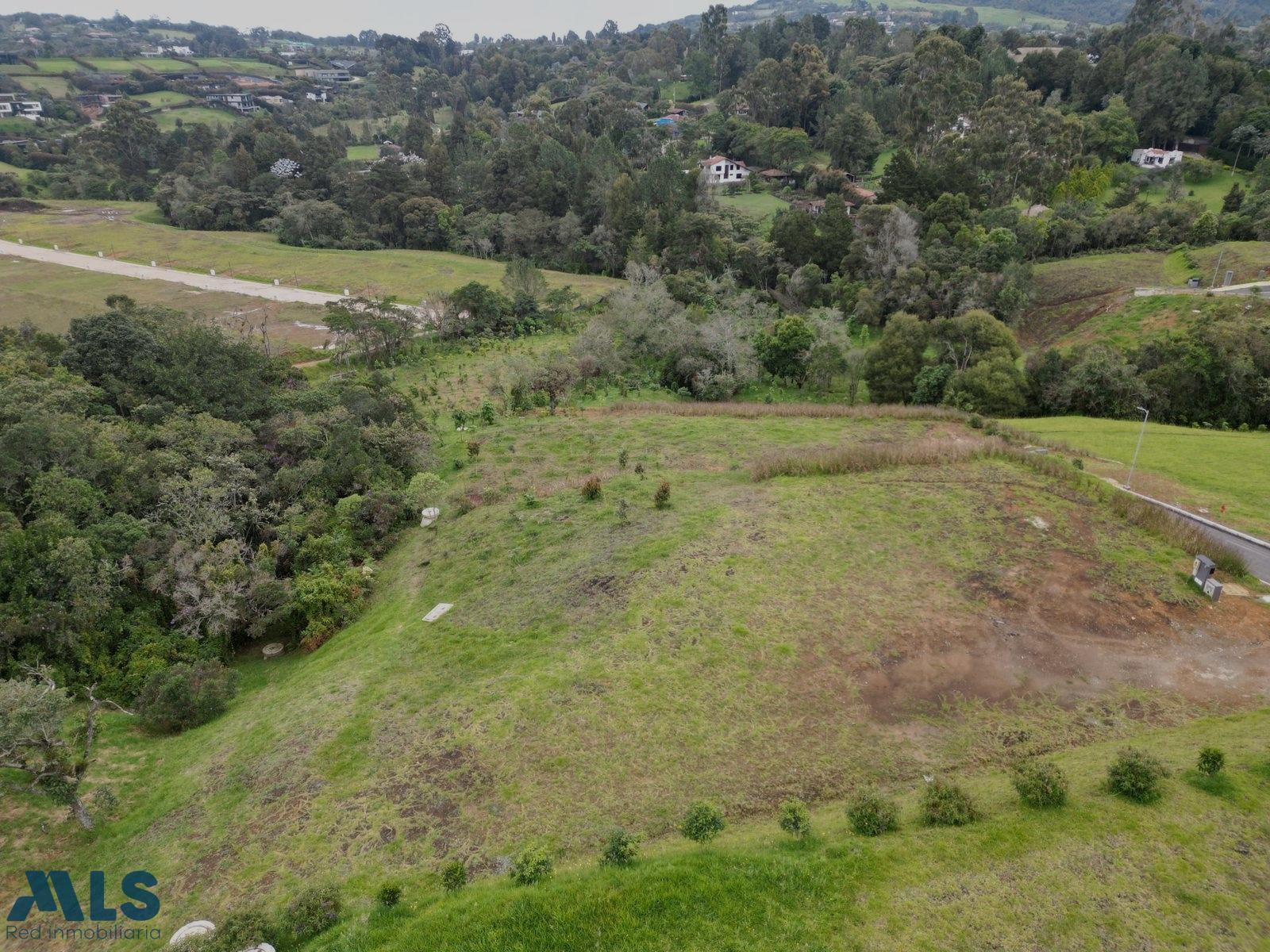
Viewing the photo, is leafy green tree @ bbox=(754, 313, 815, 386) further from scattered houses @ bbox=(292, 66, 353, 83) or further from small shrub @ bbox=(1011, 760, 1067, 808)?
scattered houses @ bbox=(292, 66, 353, 83)

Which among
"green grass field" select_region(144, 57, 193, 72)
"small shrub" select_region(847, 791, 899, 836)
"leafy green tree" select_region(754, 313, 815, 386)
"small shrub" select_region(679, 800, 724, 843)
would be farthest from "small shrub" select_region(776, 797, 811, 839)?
"green grass field" select_region(144, 57, 193, 72)

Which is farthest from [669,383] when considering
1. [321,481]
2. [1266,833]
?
[1266,833]

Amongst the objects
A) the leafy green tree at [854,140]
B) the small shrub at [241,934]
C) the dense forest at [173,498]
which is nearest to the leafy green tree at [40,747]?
the dense forest at [173,498]

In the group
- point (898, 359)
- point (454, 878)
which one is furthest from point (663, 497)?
point (898, 359)

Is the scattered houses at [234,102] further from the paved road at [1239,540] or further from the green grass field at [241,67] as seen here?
the paved road at [1239,540]

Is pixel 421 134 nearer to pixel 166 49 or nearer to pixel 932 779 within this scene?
pixel 932 779

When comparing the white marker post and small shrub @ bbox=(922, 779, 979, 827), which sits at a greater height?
small shrub @ bbox=(922, 779, 979, 827)
